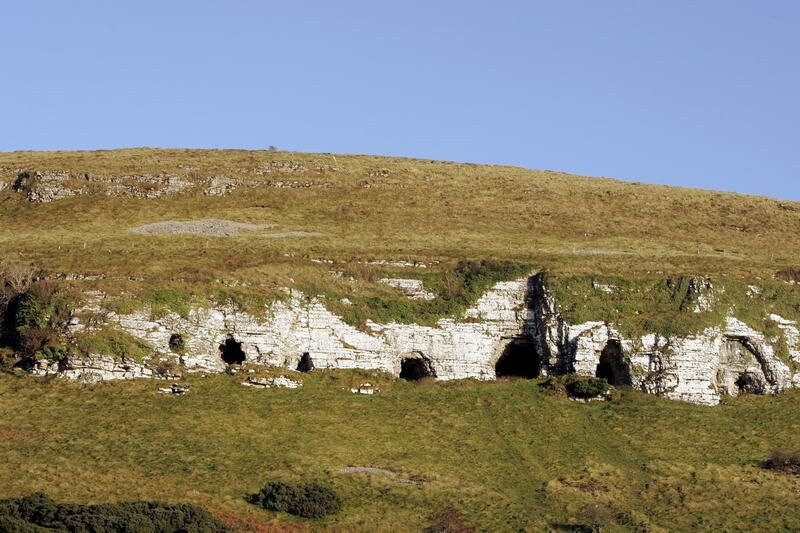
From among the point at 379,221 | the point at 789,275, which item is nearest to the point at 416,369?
the point at 379,221

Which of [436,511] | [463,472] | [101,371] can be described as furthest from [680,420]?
[101,371]

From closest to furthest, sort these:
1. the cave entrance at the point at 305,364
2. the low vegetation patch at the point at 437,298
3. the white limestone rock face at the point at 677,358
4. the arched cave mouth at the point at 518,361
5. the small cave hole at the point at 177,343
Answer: the small cave hole at the point at 177,343 → the cave entrance at the point at 305,364 → the white limestone rock face at the point at 677,358 → the low vegetation patch at the point at 437,298 → the arched cave mouth at the point at 518,361

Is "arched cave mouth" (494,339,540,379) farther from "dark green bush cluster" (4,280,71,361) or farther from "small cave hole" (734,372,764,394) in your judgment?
"dark green bush cluster" (4,280,71,361)

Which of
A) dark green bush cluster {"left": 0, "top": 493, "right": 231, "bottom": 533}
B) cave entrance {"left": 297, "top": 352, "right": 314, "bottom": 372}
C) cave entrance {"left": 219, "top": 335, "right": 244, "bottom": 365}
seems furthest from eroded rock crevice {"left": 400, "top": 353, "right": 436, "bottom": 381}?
dark green bush cluster {"left": 0, "top": 493, "right": 231, "bottom": 533}

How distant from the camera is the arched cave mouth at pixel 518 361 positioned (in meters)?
75.1

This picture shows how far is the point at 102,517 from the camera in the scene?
151ft

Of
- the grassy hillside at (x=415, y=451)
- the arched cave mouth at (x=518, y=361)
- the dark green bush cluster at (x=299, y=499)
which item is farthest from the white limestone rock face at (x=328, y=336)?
the dark green bush cluster at (x=299, y=499)

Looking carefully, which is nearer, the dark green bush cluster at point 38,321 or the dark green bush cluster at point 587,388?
the dark green bush cluster at point 38,321

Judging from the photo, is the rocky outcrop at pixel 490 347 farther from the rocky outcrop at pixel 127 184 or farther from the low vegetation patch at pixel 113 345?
the rocky outcrop at pixel 127 184

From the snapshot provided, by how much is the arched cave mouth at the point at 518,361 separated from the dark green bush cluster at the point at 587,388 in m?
5.29

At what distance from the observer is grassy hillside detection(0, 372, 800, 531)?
52.6m

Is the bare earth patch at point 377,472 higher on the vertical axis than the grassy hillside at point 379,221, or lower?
lower

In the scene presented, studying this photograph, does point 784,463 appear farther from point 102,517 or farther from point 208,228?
point 208,228

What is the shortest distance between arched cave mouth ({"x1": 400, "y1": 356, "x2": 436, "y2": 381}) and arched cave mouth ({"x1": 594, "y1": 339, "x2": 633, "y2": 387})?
11.3 metres
